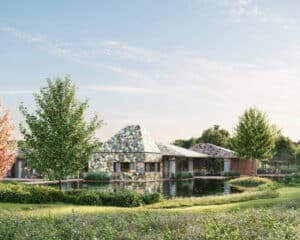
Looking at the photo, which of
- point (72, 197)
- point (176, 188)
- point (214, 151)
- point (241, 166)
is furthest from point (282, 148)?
point (72, 197)

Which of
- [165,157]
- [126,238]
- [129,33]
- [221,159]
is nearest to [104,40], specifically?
[129,33]

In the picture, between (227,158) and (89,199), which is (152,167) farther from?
(89,199)

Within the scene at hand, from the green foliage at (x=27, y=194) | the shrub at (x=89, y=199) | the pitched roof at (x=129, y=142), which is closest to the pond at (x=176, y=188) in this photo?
the shrub at (x=89, y=199)

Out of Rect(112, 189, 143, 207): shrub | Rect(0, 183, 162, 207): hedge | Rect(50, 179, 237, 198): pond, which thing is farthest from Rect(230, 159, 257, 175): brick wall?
Rect(112, 189, 143, 207): shrub

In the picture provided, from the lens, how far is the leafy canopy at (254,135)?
48.2 m

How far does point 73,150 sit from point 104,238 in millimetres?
15303

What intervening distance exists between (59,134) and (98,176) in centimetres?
2237

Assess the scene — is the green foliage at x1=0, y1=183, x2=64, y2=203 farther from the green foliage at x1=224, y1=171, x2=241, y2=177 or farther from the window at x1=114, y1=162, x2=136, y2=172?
the green foliage at x1=224, y1=171, x2=241, y2=177

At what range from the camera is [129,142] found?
46500 millimetres

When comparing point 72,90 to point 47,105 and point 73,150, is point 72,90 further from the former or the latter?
point 73,150

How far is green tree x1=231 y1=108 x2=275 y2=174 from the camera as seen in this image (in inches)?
1898

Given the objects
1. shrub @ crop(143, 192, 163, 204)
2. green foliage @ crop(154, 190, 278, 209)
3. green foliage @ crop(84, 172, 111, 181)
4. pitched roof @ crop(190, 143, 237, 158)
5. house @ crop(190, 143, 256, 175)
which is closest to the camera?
green foliage @ crop(154, 190, 278, 209)

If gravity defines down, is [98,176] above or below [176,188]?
above

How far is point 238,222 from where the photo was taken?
28.6 ft
